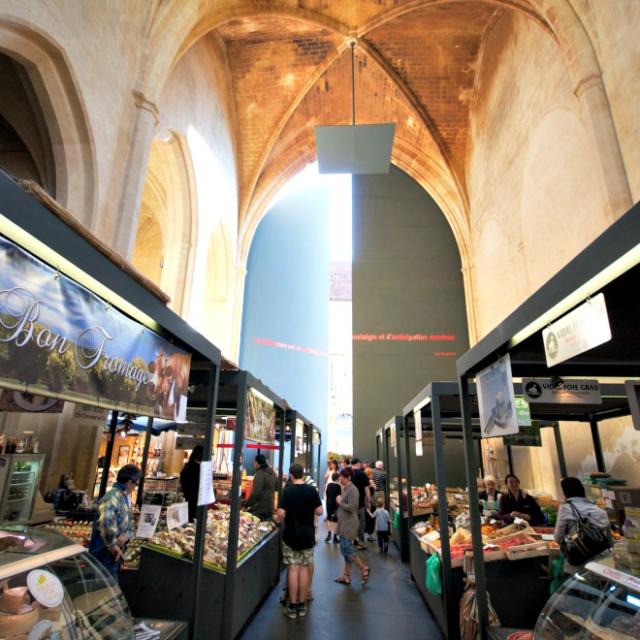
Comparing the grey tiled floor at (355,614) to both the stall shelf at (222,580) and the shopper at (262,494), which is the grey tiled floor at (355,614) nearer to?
the stall shelf at (222,580)

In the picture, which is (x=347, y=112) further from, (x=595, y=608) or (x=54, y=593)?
(x=54, y=593)

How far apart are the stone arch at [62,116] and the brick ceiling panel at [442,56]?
9.92 metres

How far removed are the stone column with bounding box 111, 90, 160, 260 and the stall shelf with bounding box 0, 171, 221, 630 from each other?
4.70m

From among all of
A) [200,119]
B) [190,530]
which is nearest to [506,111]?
[200,119]

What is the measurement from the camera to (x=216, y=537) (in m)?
4.03

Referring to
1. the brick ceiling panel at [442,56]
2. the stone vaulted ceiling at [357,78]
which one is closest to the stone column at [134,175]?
the stone vaulted ceiling at [357,78]

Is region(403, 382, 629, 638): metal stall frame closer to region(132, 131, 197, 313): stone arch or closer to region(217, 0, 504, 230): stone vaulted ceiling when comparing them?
region(132, 131, 197, 313): stone arch

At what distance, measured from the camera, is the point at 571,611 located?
1822mm

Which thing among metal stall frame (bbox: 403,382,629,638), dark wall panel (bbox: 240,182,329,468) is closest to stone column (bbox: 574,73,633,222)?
metal stall frame (bbox: 403,382,629,638)

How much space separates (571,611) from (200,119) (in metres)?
11.9

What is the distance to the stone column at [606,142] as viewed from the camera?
6.32 m

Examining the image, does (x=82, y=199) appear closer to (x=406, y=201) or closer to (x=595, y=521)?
(x=595, y=521)

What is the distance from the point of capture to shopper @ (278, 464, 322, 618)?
4234 mm

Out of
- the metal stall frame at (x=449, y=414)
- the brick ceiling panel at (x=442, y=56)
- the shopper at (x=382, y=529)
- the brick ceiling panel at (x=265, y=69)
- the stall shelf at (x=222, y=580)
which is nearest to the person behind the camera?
the stall shelf at (x=222, y=580)
